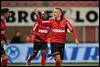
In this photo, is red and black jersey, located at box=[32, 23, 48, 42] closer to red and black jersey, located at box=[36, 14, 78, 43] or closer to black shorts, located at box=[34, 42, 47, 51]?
black shorts, located at box=[34, 42, 47, 51]

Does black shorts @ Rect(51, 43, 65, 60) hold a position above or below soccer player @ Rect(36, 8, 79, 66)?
below

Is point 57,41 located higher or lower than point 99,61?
higher

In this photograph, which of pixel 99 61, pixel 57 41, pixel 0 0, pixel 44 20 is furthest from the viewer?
pixel 0 0

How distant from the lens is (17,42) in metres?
→ 20.8

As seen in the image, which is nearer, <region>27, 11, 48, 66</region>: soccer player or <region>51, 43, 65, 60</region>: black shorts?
<region>51, 43, 65, 60</region>: black shorts

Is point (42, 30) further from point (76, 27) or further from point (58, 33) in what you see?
point (76, 27)

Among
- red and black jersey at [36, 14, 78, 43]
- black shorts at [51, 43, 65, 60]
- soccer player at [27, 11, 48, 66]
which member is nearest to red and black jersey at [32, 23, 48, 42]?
soccer player at [27, 11, 48, 66]

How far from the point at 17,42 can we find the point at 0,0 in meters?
2.14

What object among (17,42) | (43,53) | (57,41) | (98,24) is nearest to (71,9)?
(98,24)


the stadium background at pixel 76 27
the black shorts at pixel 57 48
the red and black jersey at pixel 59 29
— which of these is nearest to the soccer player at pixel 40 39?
the red and black jersey at pixel 59 29

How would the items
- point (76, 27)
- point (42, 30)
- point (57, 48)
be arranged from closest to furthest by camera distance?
point (57, 48)
point (42, 30)
point (76, 27)

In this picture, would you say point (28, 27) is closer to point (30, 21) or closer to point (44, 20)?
point (30, 21)

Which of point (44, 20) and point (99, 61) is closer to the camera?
point (44, 20)

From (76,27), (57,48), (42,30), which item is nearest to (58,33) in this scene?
(57,48)
